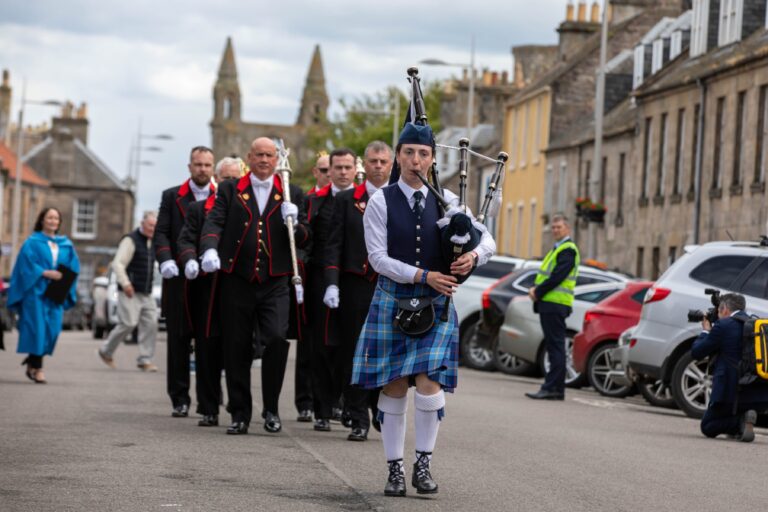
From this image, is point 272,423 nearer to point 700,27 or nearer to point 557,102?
point 700,27

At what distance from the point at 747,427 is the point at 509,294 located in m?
12.1

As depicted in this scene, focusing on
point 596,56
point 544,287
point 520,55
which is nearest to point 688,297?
point 544,287

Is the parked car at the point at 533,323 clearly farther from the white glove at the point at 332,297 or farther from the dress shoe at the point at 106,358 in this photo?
the white glove at the point at 332,297

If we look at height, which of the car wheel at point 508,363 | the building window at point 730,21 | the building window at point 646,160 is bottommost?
the car wheel at point 508,363

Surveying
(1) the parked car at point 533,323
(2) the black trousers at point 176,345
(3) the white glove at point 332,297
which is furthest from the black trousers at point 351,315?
(1) the parked car at point 533,323

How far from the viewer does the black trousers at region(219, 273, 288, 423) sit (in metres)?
13.3

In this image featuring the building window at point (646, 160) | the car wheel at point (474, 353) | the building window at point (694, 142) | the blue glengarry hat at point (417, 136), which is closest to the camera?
the blue glengarry hat at point (417, 136)

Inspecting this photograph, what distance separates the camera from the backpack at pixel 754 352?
1586 cm

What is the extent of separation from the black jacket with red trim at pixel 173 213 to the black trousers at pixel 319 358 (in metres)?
1.44

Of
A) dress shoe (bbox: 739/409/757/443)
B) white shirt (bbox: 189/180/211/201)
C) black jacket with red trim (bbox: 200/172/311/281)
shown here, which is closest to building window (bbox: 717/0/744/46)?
dress shoe (bbox: 739/409/757/443)

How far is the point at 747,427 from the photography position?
1584 cm

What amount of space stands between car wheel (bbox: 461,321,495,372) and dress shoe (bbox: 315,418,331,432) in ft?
51.7

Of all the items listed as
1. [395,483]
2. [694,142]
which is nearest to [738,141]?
[694,142]

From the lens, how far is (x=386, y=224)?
10195 millimetres
